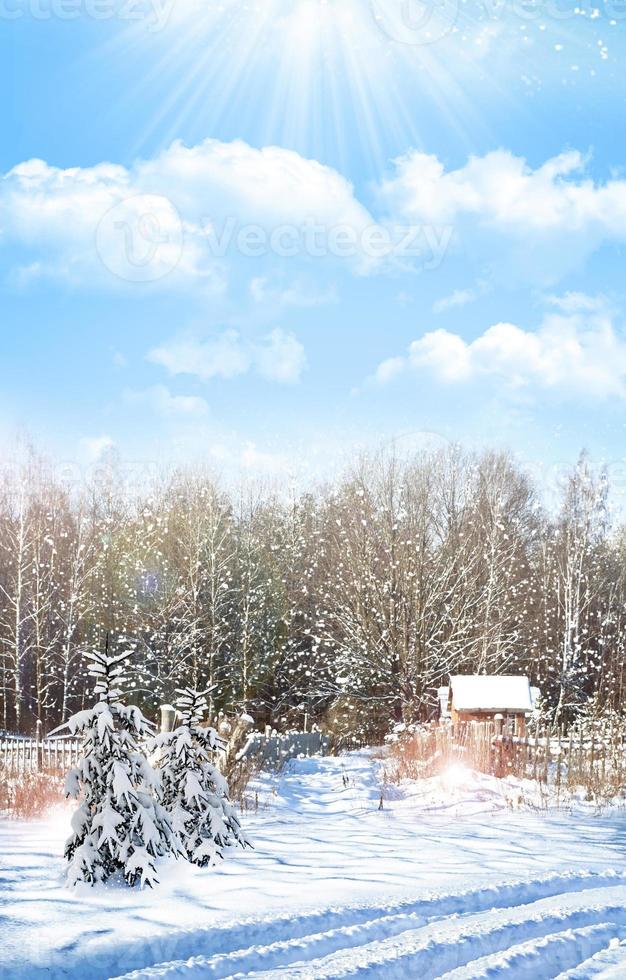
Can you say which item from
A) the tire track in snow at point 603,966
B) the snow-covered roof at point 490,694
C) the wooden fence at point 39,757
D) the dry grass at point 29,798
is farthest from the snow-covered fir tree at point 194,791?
the snow-covered roof at point 490,694

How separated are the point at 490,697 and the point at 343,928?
45.3 ft

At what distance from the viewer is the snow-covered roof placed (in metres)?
18.9

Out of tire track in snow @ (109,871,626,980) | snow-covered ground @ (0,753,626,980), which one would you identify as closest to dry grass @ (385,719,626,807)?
snow-covered ground @ (0,753,626,980)

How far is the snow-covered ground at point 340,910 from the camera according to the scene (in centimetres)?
521

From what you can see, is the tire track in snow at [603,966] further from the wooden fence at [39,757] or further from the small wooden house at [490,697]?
the small wooden house at [490,697]

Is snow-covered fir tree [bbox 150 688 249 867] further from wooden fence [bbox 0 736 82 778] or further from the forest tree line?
the forest tree line

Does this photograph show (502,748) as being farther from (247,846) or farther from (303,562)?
(303,562)

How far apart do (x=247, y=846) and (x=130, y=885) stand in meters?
2.22

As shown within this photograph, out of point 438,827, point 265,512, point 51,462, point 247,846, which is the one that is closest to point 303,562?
point 265,512

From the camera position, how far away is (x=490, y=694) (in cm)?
1906

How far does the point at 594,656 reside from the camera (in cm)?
3164

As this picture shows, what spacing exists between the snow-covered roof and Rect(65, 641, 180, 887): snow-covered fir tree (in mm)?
12798

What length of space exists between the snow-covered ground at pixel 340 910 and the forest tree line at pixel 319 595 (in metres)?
15.9

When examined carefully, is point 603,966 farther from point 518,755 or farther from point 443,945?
point 518,755
